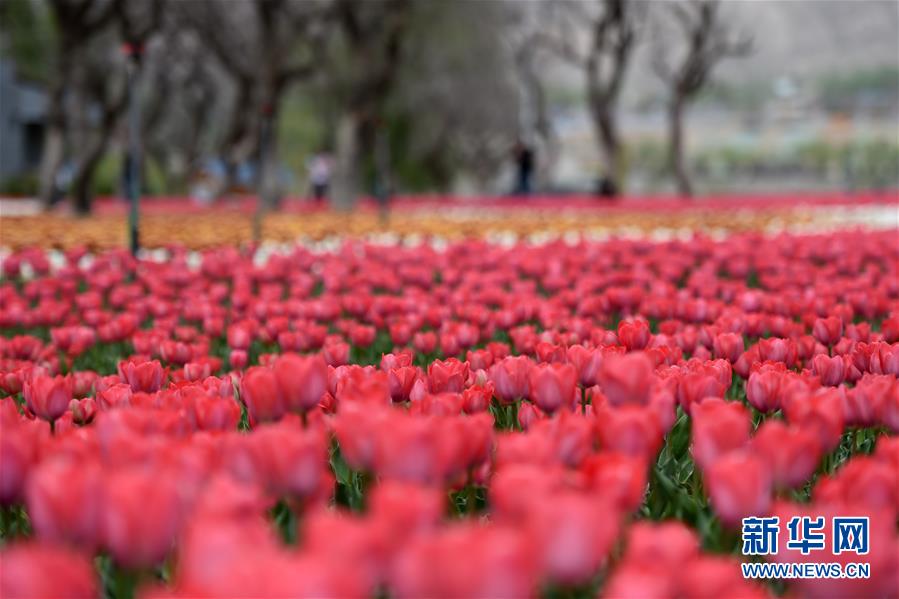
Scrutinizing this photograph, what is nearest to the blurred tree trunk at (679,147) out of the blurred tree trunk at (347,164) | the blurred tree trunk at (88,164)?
the blurred tree trunk at (347,164)

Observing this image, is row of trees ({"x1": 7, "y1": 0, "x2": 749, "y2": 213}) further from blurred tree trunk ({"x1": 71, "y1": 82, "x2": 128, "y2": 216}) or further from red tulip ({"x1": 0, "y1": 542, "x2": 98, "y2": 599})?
red tulip ({"x1": 0, "y1": 542, "x2": 98, "y2": 599})

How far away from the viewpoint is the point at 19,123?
50844mm

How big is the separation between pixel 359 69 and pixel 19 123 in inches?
1280

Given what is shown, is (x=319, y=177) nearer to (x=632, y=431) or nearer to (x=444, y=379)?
(x=444, y=379)

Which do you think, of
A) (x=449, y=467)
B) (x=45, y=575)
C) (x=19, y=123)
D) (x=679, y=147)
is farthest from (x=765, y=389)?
(x=19, y=123)

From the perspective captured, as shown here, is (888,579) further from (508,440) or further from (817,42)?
(817,42)


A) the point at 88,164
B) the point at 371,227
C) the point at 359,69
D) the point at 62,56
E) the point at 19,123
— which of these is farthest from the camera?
the point at 19,123

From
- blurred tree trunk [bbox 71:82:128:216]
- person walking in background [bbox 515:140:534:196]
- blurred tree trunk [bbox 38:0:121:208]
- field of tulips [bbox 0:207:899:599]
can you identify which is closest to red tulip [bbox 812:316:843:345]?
field of tulips [bbox 0:207:899:599]

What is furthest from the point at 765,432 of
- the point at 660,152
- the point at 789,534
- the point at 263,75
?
the point at 660,152

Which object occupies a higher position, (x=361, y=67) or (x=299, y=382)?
(x=361, y=67)

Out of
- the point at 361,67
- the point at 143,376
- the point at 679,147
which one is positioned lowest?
the point at 143,376

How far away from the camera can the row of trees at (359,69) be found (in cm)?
2184

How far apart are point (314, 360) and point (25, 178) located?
41046 millimetres

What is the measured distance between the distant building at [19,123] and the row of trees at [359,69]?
4038 mm
